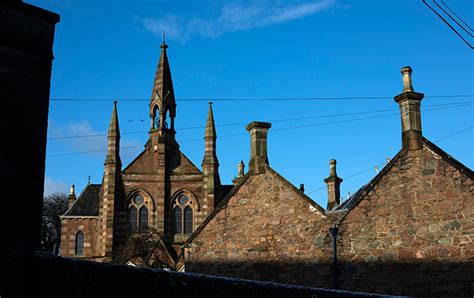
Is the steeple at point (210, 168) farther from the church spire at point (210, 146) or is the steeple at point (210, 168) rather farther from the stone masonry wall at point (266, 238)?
the stone masonry wall at point (266, 238)

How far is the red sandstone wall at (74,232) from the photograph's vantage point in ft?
192

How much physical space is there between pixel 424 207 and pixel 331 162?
17716 millimetres

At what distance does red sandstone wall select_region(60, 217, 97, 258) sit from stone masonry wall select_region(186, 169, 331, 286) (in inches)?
1675

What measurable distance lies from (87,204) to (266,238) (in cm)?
4814

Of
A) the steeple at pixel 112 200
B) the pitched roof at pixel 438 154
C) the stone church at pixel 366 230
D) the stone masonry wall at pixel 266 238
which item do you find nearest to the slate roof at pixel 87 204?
the steeple at pixel 112 200

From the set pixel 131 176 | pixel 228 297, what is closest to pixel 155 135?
pixel 131 176

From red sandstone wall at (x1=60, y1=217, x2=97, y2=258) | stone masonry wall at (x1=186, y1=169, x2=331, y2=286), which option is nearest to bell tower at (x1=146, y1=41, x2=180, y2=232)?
red sandstone wall at (x1=60, y1=217, x2=97, y2=258)

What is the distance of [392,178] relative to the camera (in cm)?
1596

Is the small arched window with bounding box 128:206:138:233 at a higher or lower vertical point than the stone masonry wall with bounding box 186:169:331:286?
higher

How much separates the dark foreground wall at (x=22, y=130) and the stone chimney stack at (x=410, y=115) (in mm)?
12062

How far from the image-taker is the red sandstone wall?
58438mm

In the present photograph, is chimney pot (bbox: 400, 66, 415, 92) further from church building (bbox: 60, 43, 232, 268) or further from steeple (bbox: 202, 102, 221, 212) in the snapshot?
steeple (bbox: 202, 102, 221, 212)

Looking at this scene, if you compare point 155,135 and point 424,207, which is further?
point 155,135

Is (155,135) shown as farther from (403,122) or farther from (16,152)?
(16,152)
